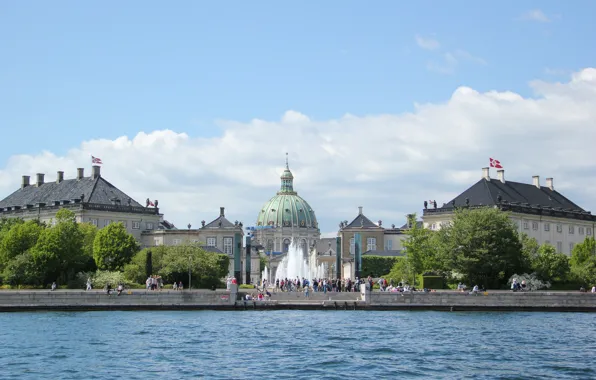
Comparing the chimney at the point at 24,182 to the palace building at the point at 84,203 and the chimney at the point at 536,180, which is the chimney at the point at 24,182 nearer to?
the palace building at the point at 84,203

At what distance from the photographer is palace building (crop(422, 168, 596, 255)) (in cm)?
11181

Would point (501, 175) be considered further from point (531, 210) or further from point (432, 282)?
point (432, 282)

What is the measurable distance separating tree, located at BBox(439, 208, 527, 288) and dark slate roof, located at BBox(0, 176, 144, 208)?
173 feet

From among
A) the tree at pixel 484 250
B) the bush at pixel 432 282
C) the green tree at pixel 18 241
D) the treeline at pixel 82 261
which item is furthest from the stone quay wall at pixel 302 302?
the green tree at pixel 18 241

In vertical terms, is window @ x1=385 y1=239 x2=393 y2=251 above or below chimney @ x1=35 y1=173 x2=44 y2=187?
below

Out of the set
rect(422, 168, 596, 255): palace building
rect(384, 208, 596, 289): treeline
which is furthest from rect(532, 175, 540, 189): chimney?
rect(384, 208, 596, 289): treeline

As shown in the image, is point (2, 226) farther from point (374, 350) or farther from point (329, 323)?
point (374, 350)

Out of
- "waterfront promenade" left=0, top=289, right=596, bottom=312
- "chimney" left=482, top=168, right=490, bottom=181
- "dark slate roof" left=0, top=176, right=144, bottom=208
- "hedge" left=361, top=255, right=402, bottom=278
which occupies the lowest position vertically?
"waterfront promenade" left=0, top=289, right=596, bottom=312

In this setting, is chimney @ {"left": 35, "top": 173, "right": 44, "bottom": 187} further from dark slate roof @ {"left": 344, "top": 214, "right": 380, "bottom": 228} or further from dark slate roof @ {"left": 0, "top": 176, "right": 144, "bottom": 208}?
dark slate roof @ {"left": 344, "top": 214, "right": 380, "bottom": 228}

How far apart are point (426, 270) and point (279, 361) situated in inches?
1984

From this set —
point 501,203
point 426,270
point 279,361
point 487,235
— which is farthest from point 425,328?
point 501,203

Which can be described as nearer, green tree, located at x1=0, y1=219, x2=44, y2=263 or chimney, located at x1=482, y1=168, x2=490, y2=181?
green tree, located at x1=0, y1=219, x2=44, y2=263

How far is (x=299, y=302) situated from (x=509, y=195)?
1994 inches

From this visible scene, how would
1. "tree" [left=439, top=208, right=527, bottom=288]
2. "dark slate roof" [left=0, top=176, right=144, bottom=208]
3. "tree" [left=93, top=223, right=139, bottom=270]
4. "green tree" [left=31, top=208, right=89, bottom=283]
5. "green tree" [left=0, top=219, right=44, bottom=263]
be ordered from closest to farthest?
"tree" [left=439, top=208, right=527, bottom=288], "green tree" [left=31, top=208, right=89, bottom=283], "green tree" [left=0, top=219, right=44, bottom=263], "tree" [left=93, top=223, right=139, bottom=270], "dark slate roof" [left=0, top=176, right=144, bottom=208]
